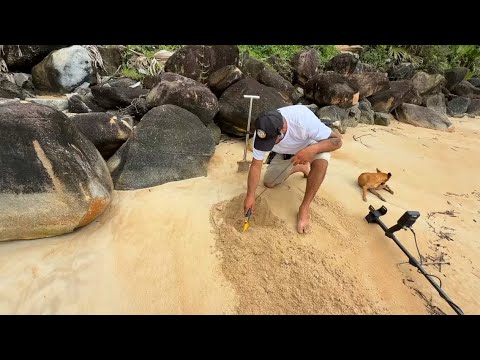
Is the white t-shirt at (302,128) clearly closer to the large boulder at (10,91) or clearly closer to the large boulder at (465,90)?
the large boulder at (10,91)

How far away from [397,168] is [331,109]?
6.86 ft

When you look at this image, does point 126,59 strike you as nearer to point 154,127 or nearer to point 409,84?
point 154,127

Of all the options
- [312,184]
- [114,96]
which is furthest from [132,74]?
[312,184]

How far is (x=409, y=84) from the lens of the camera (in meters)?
7.25

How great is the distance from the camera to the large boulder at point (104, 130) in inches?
135

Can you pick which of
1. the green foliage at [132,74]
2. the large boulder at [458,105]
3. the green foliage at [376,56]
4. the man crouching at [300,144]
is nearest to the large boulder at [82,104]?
the green foliage at [132,74]

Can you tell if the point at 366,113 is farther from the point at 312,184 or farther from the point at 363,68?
the point at 312,184

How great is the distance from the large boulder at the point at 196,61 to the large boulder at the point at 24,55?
8.33 ft

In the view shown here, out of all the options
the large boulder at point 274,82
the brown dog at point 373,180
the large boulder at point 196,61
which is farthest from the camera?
the large boulder at point 274,82

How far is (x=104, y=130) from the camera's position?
3479 millimetres

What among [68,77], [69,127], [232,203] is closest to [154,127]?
[69,127]

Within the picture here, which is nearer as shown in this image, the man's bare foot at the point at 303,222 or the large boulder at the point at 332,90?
the man's bare foot at the point at 303,222

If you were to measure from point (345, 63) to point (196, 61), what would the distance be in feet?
13.0

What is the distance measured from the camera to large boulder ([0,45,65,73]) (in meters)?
5.50
